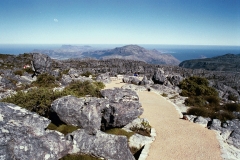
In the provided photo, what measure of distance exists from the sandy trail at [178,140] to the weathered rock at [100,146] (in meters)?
2.72

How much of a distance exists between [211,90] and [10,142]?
38.4 meters

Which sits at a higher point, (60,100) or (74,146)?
(60,100)

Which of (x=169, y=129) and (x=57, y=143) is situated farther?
(x=169, y=129)

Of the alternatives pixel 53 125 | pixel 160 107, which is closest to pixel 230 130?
pixel 160 107

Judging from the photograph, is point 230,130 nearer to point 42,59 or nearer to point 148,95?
point 148,95

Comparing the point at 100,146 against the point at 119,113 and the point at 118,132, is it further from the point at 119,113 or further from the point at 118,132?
the point at 119,113

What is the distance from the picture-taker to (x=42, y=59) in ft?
141

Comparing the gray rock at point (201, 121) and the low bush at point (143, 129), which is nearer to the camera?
the low bush at point (143, 129)

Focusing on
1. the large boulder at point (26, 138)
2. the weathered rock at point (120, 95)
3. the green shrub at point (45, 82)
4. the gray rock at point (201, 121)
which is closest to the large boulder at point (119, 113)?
the weathered rock at point (120, 95)

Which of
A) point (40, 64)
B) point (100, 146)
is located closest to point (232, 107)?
point (100, 146)

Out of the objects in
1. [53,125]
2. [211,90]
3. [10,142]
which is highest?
[10,142]

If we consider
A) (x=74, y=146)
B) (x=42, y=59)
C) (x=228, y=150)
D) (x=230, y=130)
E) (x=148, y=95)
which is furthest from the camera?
(x=42, y=59)

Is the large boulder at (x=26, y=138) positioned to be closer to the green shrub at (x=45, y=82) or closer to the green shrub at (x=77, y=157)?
the green shrub at (x=77, y=157)

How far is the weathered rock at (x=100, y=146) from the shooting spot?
43.6ft
